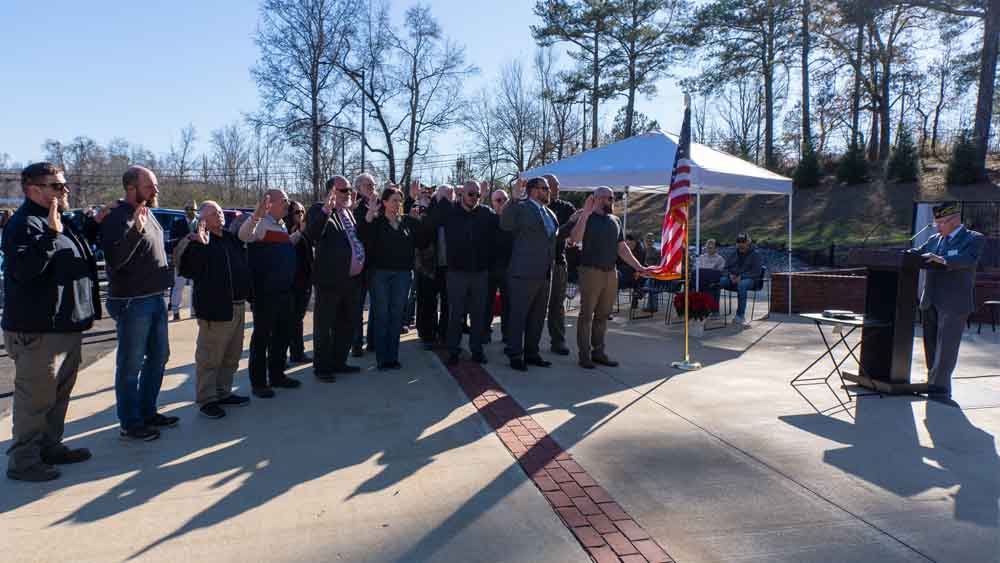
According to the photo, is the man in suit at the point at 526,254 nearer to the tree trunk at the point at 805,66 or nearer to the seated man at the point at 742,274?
the seated man at the point at 742,274

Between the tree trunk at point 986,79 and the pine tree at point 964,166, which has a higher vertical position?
the tree trunk at point 986,79

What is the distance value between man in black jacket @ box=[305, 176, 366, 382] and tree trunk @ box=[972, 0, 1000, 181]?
2437 cm

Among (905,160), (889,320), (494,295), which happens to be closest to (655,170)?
(494,295)

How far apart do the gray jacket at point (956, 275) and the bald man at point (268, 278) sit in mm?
5484

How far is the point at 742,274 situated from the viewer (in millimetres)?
10711

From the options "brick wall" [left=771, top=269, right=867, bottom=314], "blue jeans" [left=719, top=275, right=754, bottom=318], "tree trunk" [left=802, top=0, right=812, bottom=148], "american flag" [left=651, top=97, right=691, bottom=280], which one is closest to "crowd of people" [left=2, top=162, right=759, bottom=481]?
"american flag" [left=651, top=97, right=691, bottom=280]

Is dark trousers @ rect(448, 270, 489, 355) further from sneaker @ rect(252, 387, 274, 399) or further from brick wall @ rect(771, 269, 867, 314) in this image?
brick wall @ rect(771, 269, 867, 314)

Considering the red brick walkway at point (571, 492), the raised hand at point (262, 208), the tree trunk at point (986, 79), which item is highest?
the tree trunk at point (986, 79)

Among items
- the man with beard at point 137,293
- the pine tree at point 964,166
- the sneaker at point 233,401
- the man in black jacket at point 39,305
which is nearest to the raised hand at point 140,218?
the man with beard at point 137,293

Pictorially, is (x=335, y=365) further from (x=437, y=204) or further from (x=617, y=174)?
(x=617, y=174)

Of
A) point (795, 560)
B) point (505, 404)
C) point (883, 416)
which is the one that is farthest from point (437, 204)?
point (795, 560)

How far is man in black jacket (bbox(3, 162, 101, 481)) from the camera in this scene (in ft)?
12.2

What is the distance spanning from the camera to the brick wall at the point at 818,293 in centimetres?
1096

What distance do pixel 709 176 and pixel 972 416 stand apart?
490 centimetres
